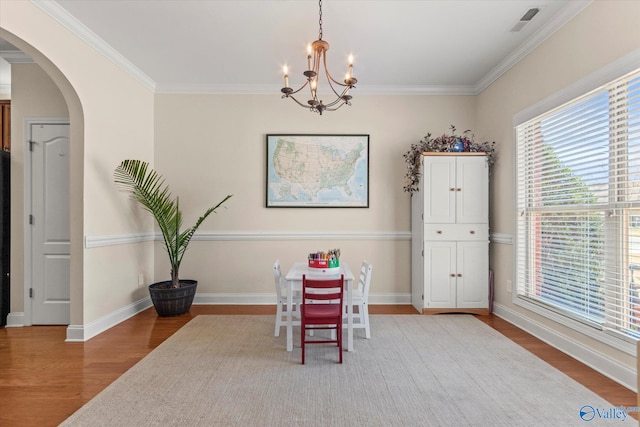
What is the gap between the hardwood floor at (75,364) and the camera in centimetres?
227

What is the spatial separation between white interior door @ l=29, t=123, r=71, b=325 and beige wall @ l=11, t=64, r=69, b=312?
0.12 m

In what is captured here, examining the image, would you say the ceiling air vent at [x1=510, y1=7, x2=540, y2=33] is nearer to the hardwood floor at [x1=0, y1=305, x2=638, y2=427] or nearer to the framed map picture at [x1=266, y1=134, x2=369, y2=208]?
the framed map picture at [x1=266, y1=134, x2=369, y2=208]

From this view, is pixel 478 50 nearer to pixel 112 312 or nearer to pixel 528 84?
pixel 528 84

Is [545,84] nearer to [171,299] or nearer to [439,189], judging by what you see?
[439,189]

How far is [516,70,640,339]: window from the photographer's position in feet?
8.24

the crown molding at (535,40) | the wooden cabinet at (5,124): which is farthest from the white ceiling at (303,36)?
the wooden cabinet at (5,124)

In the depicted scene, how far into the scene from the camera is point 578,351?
9.66 feet

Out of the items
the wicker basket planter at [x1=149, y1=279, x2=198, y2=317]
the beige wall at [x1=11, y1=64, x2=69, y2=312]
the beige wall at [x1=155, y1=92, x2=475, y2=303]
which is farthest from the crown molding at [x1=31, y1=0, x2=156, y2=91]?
the wicker basket planter at [x1=149, y1=279, x2=198, y2=317]

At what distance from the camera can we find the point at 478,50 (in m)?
3.82

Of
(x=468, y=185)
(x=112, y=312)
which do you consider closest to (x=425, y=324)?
(x=468, y=185)

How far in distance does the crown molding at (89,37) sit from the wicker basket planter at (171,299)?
2718 mm

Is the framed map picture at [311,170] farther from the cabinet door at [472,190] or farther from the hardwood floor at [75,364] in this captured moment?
the hardwood floor at [75,364]

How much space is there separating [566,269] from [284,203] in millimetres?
3328

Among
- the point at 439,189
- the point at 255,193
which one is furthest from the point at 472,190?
the point at 255,193
